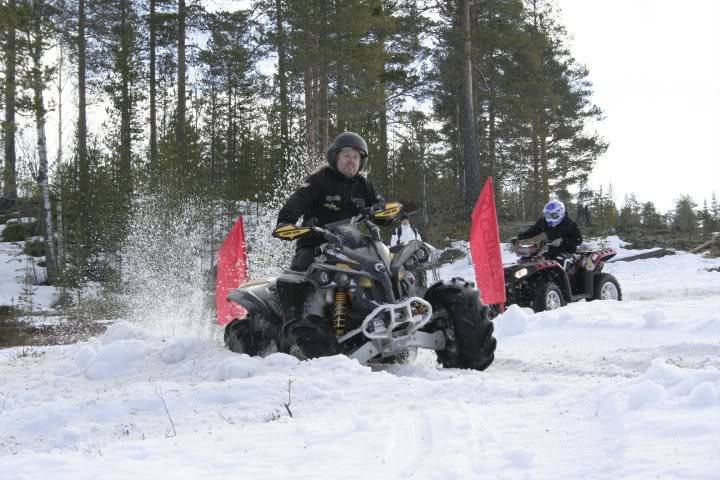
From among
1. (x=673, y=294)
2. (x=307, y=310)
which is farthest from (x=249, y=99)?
(x=307, y=310)

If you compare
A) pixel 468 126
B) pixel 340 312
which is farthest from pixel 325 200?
pixel 468 126

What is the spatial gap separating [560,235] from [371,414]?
8.97 meters

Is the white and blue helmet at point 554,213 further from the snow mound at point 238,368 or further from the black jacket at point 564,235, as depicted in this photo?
the snow mound at point 238,368

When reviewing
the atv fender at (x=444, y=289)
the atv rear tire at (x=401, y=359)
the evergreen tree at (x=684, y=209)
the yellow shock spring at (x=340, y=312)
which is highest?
the evergreen tree at (x=684, y=209)

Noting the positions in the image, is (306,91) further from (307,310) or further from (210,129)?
(307,310)

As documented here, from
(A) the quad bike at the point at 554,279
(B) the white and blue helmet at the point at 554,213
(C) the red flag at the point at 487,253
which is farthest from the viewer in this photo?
(B) the white and blue helmet at the point at 554,213

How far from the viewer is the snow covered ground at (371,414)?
9.12 ft

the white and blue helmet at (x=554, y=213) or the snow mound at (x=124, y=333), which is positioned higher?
the white and blue helmet at (x=554, y=213)

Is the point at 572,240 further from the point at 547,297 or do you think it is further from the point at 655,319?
the point at 655,319

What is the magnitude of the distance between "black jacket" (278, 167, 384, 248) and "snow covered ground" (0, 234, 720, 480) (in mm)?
1533

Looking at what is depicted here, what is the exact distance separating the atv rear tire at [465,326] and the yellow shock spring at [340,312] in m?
0.79

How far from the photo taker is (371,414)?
3.73 metres

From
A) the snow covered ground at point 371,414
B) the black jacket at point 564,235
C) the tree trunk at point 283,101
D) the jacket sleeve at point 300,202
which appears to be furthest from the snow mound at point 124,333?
the tree trunk at point 283,101

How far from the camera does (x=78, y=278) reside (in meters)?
19.9
